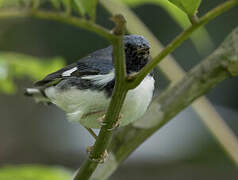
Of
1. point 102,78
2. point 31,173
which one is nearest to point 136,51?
point 102,78

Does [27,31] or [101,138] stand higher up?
[101,138]

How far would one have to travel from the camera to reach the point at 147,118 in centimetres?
183

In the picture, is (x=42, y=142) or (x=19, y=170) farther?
(x=42, y=142)

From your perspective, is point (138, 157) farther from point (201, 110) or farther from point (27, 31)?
point (201, 110)

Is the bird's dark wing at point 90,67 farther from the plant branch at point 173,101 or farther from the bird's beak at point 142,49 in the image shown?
the plant branch at point 173,101

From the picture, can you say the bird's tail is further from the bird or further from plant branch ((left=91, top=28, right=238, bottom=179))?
plant branch ((left=91, top=28, right=238, bottom=179))

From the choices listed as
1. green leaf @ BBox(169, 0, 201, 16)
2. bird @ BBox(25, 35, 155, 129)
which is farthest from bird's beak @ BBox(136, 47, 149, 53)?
green leaf @ BBox(169, 0, 201, 16)

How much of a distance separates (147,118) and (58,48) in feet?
14.0

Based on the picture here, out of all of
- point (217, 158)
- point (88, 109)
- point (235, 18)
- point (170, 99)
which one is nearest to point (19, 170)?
point (88, 109)

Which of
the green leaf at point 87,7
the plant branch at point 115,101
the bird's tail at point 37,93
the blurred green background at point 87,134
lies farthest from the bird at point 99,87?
the blurred green background at point 87,134

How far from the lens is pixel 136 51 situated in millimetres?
1921

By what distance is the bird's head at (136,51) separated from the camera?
1886 mm

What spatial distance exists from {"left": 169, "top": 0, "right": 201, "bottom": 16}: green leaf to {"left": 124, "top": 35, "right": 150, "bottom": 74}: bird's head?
0.97 m

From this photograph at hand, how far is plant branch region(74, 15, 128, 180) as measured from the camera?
34.1 inches
